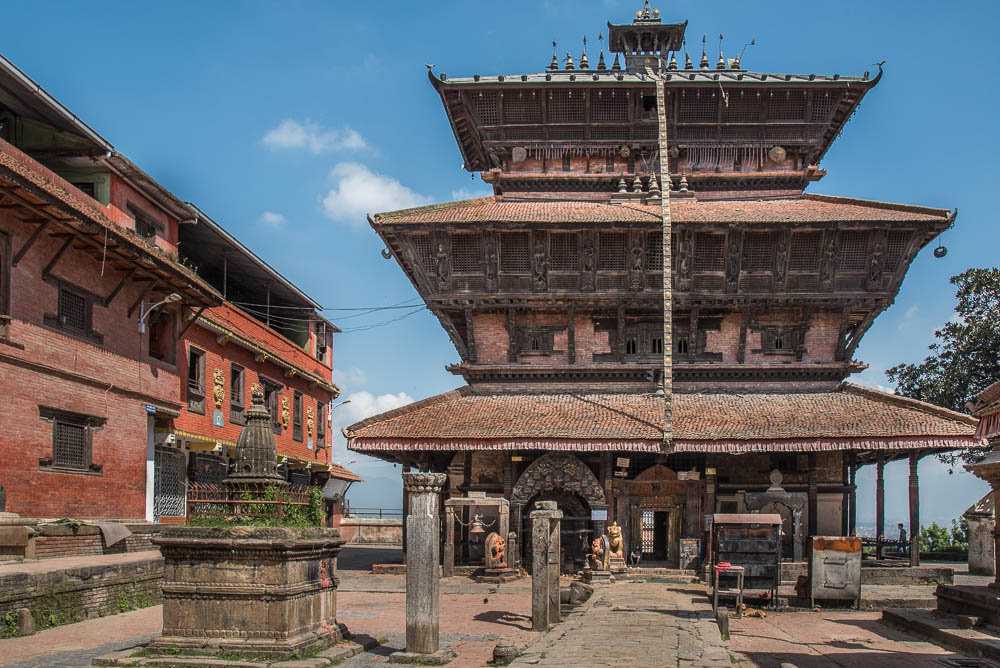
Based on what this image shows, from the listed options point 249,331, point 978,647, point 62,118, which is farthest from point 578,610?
point 249,331

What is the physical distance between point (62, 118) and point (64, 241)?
3.92m

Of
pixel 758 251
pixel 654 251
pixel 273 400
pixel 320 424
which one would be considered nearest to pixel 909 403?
pixel 758 251

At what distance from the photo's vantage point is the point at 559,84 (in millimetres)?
32250

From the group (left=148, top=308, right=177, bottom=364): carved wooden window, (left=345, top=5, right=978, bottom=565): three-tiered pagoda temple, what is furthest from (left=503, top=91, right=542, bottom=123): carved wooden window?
(left=148, top=308, right=177, bottom=364): carved wooden window

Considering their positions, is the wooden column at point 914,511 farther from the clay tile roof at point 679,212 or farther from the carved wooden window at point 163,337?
the carved wooden window at point 163,337

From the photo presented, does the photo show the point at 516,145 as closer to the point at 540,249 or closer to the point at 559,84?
the point at 559,84

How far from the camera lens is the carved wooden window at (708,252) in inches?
1195

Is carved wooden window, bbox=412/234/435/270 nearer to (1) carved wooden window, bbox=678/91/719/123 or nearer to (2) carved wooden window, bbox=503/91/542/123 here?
(2) carved wooden window, bbox=503/91/542/123

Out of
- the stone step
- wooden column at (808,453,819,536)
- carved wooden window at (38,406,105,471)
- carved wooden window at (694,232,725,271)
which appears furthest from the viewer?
carved wooden window at (694,232,725,271)

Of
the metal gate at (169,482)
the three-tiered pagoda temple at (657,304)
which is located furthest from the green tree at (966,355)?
the metal gate at (169,482)

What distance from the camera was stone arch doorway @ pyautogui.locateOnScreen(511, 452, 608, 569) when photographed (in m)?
29.5

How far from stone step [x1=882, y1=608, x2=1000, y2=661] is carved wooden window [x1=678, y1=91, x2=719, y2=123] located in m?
18.5

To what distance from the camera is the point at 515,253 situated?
30812 mm

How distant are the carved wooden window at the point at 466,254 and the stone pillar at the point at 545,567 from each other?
13.1 metres
